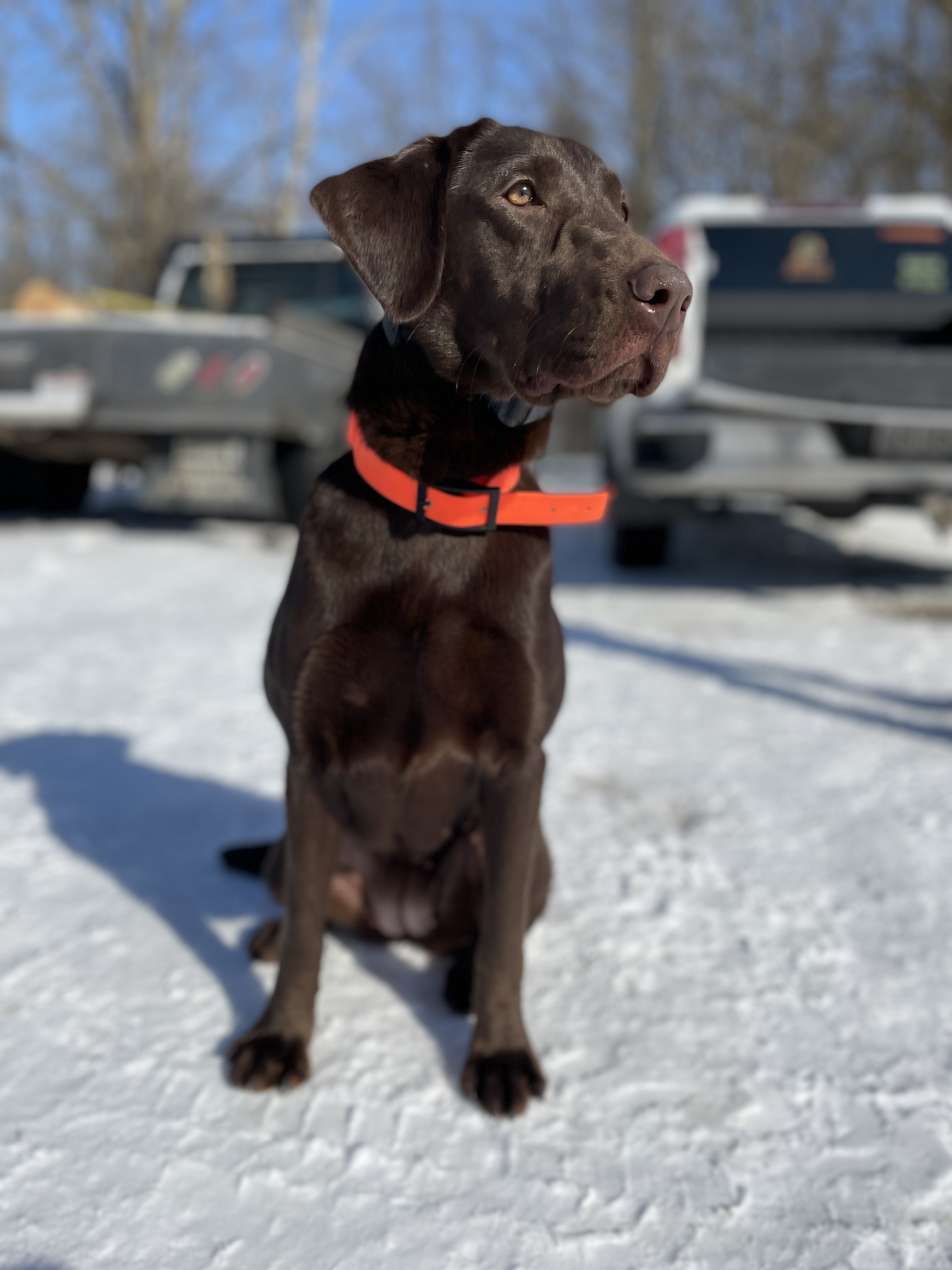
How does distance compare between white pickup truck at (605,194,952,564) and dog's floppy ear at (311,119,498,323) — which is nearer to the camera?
dog's floppy ear at (311,119,498,323)

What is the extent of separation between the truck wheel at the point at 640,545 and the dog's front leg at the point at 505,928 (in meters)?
4.30

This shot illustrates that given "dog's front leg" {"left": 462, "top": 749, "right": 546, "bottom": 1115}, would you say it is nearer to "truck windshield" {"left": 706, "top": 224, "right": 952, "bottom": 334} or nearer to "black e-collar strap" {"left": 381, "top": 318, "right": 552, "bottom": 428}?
"black e-collar strap" {"left": 381, "top": 318, "right": 552, "bottom": 428}

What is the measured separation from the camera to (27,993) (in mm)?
1980

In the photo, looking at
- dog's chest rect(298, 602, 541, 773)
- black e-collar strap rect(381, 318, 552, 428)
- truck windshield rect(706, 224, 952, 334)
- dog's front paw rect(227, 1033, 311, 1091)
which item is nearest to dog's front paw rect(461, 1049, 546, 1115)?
dog's front paw rect(227, 1033, 311, 1091)

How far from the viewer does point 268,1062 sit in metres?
1.76

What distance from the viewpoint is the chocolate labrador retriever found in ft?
5.44

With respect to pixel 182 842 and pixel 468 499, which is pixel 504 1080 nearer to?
pixel 468 499

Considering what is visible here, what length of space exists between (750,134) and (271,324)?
17.4m

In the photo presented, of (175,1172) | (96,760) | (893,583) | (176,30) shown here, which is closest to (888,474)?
(893,583)

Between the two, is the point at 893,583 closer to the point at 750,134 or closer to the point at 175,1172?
the point at 175,1172

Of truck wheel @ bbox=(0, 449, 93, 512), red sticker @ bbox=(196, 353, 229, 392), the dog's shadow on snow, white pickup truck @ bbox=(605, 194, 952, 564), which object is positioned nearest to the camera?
the dog's shadow on snow

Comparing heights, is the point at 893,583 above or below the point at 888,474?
below

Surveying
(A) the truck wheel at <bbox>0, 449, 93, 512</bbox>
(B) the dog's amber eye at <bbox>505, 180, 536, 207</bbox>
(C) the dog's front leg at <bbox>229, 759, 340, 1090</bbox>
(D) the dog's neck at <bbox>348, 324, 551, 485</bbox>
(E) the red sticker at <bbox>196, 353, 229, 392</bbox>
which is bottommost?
(A) the truck wheel at <bbox>0, 449, 93, 512</bbox>

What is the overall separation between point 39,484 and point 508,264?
683 cm
